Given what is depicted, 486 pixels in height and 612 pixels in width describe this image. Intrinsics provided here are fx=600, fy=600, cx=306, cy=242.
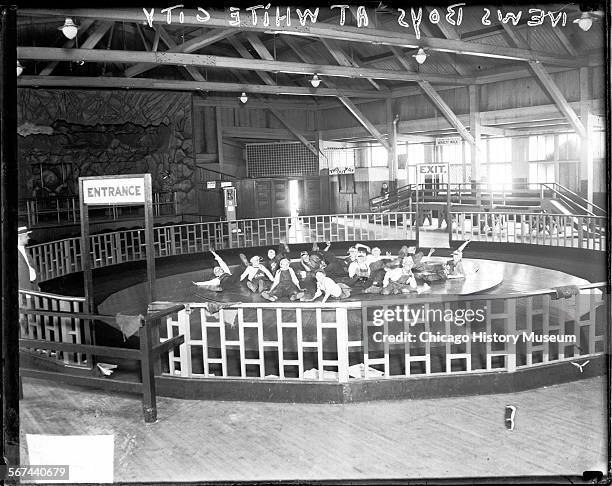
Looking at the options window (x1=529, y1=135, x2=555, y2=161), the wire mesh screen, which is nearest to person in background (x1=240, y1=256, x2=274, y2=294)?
window (x1=529, y1=135, x2=555, y2=161)

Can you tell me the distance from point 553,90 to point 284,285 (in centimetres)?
770

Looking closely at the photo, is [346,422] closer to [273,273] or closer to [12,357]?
[12,357]

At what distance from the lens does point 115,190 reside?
5180 millimetres

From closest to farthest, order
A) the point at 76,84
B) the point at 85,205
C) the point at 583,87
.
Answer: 1. the point at 85,205
2. the point at 583,87
3. the point at 76,84

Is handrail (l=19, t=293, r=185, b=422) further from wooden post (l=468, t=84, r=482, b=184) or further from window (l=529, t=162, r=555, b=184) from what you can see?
wooden post (l=468, t=84, r=482, b=184)

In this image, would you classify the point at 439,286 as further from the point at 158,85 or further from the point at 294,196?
the point at 294,196

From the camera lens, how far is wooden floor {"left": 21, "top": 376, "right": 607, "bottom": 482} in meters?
3.99

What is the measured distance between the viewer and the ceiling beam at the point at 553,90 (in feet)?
39.1

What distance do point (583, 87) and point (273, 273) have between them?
7937 millimetres

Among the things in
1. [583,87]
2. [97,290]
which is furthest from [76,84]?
[583,87]

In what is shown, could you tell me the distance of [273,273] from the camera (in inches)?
348

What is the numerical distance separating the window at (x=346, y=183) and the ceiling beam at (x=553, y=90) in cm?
877

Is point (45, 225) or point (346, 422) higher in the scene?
point (45, 225)

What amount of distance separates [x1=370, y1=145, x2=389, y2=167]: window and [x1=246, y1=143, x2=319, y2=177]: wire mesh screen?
2.04m
